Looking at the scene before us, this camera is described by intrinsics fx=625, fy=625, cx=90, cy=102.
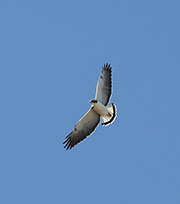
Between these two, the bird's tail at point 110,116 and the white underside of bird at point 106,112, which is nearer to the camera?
the white underside of bird at point 106,112

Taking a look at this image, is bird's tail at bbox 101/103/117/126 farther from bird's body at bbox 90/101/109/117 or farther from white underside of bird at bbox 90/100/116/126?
bird's body at bbox 90/101/109/117

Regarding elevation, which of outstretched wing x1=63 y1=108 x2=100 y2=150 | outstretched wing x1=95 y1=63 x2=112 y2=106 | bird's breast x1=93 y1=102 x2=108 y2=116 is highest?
outstretched wing x1=95 y1=63 x2=112 y2=106

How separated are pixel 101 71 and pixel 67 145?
9.58 feet

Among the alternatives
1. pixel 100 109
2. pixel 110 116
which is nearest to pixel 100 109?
pixel 100 109

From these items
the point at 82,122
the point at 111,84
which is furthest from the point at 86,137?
the point at 111,84

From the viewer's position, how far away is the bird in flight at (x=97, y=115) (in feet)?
70.9

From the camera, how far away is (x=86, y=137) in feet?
70.9

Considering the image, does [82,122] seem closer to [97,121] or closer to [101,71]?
[97,121]

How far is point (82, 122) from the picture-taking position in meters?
21.7

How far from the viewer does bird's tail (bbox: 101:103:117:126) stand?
21844 mm

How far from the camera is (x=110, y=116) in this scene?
21.9m

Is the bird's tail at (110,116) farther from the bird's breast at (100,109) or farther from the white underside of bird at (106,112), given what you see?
the bird's breast at (100,109)

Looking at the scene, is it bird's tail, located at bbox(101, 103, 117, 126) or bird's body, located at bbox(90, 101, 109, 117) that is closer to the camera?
bird's body, located at bbox(90, 101, 109, 117)

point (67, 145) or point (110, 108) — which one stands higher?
point (110, 108)
